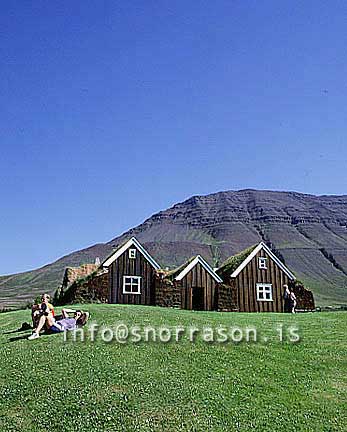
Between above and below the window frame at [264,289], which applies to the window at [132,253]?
above

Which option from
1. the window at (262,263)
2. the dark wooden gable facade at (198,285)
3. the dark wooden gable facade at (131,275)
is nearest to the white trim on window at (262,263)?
the window at (262,263)

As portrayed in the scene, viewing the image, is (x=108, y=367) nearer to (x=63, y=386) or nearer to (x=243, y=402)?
(x=63, y=386)

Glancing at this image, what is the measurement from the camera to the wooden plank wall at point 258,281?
138 feet

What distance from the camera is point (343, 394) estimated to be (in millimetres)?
14914

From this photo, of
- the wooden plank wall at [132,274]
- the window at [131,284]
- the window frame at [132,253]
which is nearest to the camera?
the wooden plank wall at [132,274]

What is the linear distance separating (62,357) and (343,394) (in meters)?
8.18

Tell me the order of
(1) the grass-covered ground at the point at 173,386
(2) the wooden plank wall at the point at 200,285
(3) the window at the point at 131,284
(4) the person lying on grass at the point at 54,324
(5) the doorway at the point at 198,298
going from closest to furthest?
(1) the grass-covered ground at the point at 173,386 < (4) the person lying on grass at the point at 54,324 < (3) the window at the point at 131,284 < (2) the wooden plank wall at the point at 200,285 < (5) the doorway at the point at 198,298

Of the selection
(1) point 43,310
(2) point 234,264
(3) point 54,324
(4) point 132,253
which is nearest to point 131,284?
(4) point 132,253

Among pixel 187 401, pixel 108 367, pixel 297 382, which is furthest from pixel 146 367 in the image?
pixel 297 382

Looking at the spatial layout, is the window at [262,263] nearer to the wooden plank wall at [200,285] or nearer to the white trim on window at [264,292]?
the white trim on window at [264,292]

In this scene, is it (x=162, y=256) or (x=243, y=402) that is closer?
(x=243, y=402)

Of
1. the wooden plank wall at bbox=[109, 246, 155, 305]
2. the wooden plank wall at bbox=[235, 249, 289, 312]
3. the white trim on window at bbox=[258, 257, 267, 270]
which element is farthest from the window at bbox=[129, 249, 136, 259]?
the white trim on window at bbox=[258, 257, 267, 270]

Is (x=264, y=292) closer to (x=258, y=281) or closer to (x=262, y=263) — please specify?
(x=258, y=281)

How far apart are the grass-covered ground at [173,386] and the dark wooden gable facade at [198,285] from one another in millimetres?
22279
